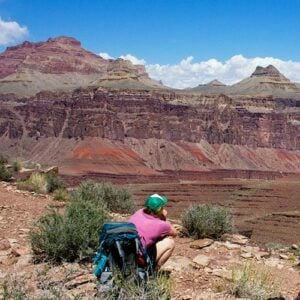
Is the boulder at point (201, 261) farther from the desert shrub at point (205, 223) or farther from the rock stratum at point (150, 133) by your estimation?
the rock stratum at point (150, 133)

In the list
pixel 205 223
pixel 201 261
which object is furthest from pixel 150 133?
pixel 201 261

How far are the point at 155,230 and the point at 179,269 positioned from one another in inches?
64.4

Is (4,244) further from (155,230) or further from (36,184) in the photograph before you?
(36,184)

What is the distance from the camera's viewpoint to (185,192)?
73.4 meters

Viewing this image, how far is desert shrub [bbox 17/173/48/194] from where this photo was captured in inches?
788

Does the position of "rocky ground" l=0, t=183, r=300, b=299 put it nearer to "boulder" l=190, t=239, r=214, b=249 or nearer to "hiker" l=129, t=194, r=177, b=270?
"boulder" l=190, t=239, r=214, b=249

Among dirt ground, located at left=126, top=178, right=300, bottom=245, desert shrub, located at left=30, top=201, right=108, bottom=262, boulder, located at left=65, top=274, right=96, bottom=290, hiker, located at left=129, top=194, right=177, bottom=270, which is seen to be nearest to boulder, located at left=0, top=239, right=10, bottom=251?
desert shrub, located at left=30, top=201, right=108, bottom=262

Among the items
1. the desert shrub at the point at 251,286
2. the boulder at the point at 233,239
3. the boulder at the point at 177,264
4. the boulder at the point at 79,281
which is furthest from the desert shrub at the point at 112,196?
the desert shrub at the point at 251,286

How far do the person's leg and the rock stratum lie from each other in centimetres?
9306

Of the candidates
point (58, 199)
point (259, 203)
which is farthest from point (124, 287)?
point (259, 203)

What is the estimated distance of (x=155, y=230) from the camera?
7684 millimetres

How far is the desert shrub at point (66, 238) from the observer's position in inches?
354

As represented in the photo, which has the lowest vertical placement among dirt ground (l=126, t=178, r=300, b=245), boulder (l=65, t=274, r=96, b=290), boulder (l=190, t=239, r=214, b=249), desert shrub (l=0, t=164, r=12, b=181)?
dirt ground (l=126, t=178, r=300, b=245)

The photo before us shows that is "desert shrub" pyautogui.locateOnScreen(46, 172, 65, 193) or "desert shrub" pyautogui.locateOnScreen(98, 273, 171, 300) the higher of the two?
"desert shrub" pyautogui.locateOnScreen(98, 273, 171, 300)
